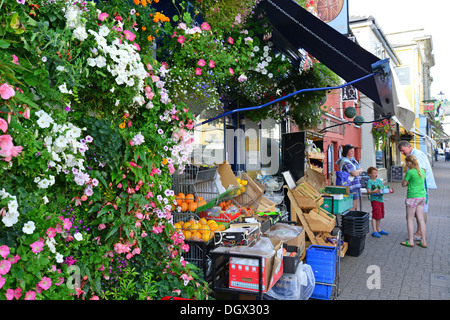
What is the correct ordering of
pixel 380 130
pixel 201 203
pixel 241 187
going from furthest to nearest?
pixel 380 130
pixel 241 187
pixel 201 203

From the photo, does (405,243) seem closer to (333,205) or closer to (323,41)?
(333,205)

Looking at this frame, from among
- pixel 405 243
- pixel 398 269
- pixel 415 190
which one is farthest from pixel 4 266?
pixel 405 243

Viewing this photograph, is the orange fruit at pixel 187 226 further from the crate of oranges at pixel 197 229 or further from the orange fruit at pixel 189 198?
the orange fruit at pixel 189 198

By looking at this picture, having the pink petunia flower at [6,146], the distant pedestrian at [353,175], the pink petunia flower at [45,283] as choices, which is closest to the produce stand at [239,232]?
the pink petunia flower at [45,283]

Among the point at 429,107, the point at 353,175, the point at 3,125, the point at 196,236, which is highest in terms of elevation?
the point at 429,107

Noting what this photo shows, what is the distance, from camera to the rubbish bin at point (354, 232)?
6500 mm

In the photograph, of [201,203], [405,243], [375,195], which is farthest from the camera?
[375,195]

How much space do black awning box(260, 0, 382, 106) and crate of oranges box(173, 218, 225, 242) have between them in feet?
9.91

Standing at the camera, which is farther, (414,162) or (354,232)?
(414,162)

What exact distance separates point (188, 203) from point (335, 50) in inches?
122

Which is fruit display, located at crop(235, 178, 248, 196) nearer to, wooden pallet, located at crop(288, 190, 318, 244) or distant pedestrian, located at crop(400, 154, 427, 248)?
wooden pallet, located at crop(288, 190, 318, 244)

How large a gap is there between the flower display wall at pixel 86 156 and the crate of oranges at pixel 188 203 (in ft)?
2.64

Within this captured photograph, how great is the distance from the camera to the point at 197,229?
12.4 feet
